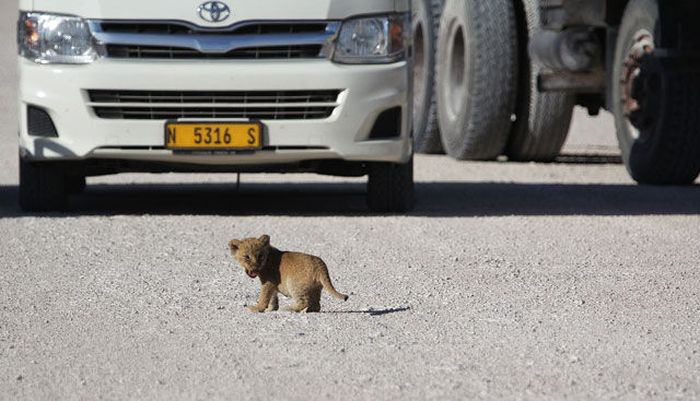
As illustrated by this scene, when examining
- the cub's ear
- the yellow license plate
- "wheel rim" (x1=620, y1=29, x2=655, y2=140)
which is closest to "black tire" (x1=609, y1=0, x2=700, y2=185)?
"wheel rim" (x1=620, y1=29, x2=655, y2=140)

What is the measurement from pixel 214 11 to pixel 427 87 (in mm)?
7500

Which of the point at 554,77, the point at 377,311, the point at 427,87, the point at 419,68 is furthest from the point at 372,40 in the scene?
the point at 419,68

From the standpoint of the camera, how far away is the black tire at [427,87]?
18109 mm

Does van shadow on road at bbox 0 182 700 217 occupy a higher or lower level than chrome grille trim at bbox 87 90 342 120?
lower

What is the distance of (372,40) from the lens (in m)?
11.1

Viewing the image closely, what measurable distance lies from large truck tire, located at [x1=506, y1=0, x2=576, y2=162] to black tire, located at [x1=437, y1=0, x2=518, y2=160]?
0.13 m

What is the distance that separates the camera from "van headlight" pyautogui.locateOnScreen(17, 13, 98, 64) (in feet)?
35.6

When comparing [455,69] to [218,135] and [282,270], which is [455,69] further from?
[282,270]

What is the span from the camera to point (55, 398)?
5449mm

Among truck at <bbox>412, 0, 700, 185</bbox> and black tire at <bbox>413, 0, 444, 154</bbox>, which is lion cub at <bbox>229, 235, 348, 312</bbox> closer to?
truck at <bbox>412, 0, 700, 185</bbox>

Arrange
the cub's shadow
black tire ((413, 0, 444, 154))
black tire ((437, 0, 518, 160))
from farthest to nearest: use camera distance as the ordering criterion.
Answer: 1. black tire ((413, 0, 444, 154))
2. black tire ((437, 0, 518, 160))
3. the cub's shadow

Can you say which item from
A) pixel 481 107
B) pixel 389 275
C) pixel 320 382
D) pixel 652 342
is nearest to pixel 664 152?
pixel 481 107

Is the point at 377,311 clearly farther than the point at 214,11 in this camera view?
No

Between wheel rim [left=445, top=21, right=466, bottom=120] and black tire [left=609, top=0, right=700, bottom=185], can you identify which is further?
wheel rim [left=445, top=21, right=466, bottom=120]
